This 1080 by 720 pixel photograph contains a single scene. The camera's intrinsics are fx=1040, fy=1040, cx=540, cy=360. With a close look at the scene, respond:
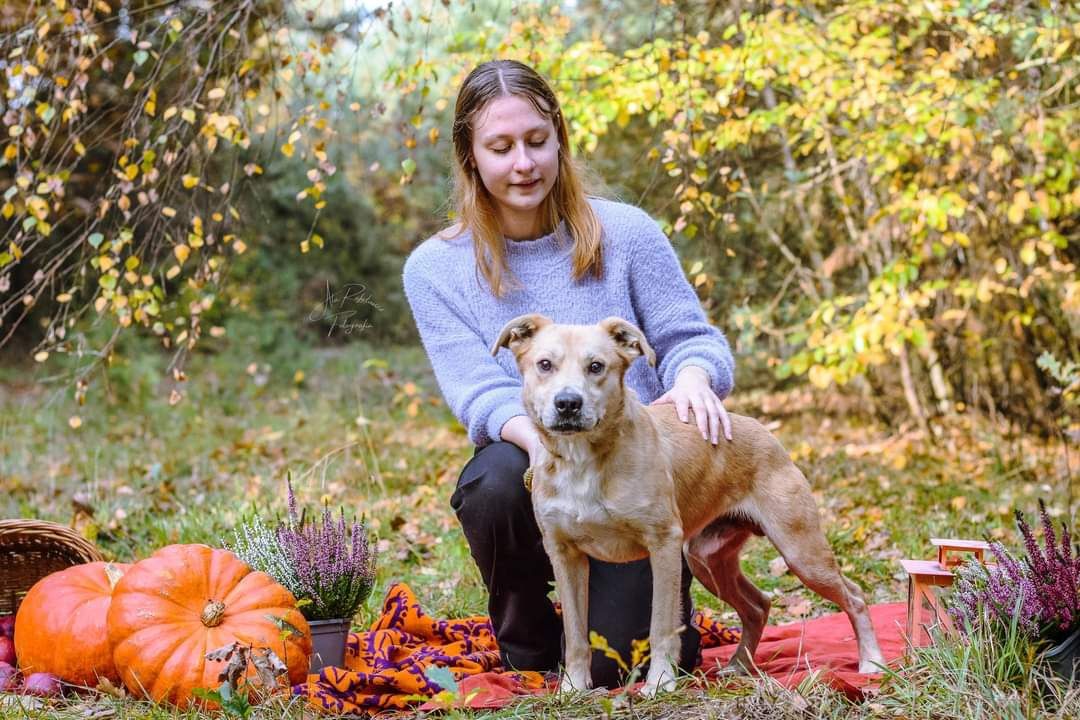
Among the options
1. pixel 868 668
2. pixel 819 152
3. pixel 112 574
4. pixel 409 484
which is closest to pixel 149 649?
pixel 112 574

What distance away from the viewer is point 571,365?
3.23m

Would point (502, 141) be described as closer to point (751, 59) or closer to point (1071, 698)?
point (1071, 698)

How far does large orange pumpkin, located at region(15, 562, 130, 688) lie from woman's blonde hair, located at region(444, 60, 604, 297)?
186cm

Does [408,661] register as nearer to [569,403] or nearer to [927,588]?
[569,403]

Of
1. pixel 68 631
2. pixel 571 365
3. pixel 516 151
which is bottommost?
pixel 68 631

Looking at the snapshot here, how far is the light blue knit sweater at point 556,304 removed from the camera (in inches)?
158

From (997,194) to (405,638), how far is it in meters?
5.25

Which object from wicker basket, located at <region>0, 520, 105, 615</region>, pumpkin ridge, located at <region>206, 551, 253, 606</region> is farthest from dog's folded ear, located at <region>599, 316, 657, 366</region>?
wicker basket, located at <region>0, 520, 105, 615</region>

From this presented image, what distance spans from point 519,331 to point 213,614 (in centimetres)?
144

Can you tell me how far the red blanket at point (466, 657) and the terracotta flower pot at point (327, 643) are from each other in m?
0.11

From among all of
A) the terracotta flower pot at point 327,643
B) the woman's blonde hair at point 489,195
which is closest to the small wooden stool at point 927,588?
the woman's blonde hair at point 489,195

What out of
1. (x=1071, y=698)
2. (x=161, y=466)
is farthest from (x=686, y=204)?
(x=161, y=466)

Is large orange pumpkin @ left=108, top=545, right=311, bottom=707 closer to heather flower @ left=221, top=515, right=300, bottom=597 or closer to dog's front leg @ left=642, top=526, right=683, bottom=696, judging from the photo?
heather flower @ left=221, top=515, right=300, bottom=597

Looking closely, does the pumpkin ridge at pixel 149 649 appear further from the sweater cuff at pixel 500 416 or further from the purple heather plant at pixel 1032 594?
the purple heather plant at pixel 1032 594
